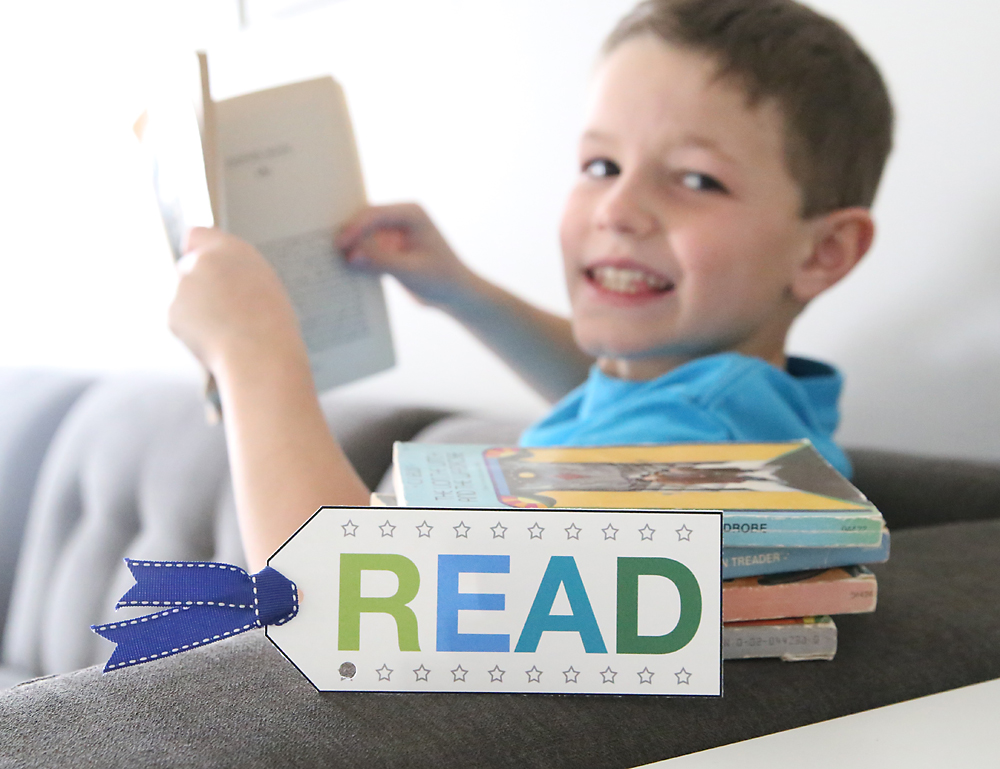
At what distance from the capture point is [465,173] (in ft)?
4.88

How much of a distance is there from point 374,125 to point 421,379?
1.43 feet

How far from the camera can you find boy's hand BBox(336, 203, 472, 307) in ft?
3.18

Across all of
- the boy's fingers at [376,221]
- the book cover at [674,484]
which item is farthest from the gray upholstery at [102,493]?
the book cover at [674,484]

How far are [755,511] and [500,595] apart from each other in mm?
130

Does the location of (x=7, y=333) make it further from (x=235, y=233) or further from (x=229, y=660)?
(x=229, y=660)

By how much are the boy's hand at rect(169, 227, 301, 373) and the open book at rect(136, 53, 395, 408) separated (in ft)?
0.14

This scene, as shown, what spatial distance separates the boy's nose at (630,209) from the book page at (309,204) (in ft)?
0.90

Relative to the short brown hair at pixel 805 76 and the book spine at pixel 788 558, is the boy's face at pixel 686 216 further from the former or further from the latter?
the book spine at pixel 788 558

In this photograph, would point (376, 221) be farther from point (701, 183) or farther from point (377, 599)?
point (377, 599)

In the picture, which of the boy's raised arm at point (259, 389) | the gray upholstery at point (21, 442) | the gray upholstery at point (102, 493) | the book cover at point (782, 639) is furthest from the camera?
the gray upholstery at point (21, 442)

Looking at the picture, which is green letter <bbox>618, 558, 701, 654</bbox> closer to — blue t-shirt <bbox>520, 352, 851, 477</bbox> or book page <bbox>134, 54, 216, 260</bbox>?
blue t-shirt <bbox>520, 352, 851, 477</bbox>

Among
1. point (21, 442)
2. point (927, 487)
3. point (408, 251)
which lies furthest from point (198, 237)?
point (21, 442)

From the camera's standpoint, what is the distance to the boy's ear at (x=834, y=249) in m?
0.86

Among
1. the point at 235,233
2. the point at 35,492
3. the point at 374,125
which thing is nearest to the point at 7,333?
the point at 35,492
